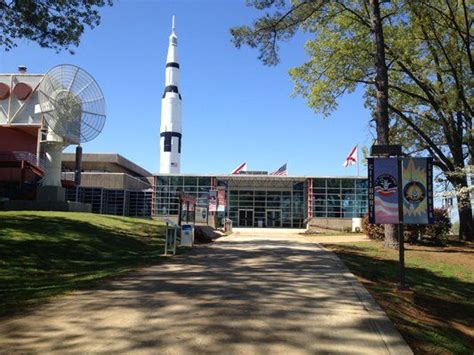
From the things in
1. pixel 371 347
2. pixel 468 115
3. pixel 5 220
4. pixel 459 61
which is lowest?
pixel 371 347

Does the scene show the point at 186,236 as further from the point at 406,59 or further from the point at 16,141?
the point at 16,141

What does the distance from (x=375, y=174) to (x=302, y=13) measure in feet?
40.3

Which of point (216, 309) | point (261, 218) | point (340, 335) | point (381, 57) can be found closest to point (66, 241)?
point (216, 309)

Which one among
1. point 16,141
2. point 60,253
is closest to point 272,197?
point 16,141

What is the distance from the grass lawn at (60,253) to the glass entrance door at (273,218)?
2931 centimetres

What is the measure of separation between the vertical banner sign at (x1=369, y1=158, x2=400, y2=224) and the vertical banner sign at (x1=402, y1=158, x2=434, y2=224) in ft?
1.23

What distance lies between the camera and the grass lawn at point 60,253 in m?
9.33

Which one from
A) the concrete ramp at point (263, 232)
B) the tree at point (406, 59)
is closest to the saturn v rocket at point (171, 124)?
the concrete ramp at point (263, 232)

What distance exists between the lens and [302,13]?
20.6 m

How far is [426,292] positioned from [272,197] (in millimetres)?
41081

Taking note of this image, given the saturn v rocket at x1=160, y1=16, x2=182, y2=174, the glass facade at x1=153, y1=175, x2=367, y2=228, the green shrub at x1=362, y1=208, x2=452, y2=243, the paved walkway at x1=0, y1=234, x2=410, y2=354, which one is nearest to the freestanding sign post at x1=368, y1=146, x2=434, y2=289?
the paved walkway at x1=0, y1=234, x2=410, y2=354

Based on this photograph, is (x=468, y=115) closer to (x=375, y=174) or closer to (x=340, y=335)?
(x=375, y=174)

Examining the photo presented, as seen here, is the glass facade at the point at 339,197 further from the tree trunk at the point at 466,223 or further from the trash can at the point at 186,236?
the trash can at the point at 186,236

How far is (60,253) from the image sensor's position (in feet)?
46.6
